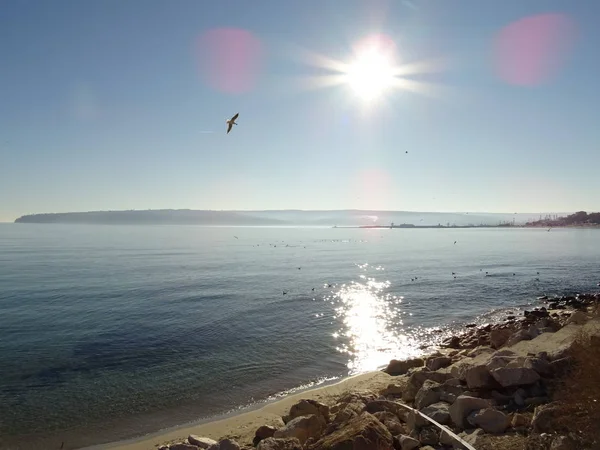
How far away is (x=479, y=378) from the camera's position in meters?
10.6

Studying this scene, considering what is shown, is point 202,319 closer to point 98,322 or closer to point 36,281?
point 98,322

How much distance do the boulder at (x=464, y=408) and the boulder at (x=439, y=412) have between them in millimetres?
166

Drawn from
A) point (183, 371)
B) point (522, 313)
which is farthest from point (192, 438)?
point (522, 313)

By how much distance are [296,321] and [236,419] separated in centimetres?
1356

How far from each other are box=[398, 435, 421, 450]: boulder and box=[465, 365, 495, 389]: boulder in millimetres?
3276

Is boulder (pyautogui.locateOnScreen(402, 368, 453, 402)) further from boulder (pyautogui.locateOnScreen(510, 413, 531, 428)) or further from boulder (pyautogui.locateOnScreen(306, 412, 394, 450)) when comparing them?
boulder (pyautogui.locateOnScreen(306, 412, 394, 450))

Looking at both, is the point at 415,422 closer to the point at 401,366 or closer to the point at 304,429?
the point at 304,429

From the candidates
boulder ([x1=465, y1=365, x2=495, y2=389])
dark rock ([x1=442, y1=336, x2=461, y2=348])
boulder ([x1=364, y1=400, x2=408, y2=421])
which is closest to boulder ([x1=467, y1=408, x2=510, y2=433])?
boulder ([x1=465, y1=365, x2=495, y2=389])

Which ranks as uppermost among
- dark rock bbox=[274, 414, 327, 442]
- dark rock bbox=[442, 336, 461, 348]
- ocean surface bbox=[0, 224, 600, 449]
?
dark rock bbox=[274, 414, 327, 442]

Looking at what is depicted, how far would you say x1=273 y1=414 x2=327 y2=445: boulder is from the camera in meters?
9.71

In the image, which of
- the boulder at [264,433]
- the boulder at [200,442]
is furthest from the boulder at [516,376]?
the boulder at [200,442]

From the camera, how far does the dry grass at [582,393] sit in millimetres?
7234

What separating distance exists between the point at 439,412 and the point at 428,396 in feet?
4.29

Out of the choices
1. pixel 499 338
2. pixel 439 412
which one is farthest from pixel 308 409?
pixel 499 338
